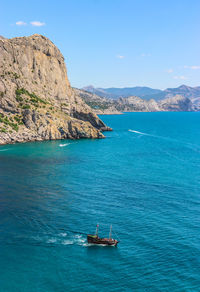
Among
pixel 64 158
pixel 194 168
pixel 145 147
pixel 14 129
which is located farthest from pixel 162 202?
pixel 14 129

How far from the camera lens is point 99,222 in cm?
6556

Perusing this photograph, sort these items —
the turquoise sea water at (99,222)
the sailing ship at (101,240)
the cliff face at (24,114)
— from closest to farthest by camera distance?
the turquoise sea water at (99,222)
the sailing ship at (101,240)
the cliff face at (24,114)

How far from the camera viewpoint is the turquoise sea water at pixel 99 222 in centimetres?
4756

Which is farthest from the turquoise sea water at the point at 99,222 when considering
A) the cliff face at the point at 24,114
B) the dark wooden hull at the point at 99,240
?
the cliff face at the point at 24,114

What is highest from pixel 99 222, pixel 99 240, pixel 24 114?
pixel 24 114

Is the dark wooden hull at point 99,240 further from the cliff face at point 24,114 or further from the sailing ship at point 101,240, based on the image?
the cliff face at point 24,114

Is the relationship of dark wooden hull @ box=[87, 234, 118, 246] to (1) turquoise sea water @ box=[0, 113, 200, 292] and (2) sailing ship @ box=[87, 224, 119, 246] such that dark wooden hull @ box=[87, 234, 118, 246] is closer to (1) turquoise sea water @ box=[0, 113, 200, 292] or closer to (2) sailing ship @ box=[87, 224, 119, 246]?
(2) sailing ship @ box=[87, 224, 119, 246]

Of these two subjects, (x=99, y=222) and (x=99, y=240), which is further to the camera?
(x=99, y=222)

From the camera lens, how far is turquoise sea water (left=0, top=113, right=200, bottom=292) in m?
47.6

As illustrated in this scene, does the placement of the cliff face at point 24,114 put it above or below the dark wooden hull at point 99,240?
above

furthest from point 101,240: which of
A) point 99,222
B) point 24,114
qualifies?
point 24,114

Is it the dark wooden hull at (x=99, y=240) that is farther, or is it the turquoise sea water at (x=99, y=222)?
the dark wooden hull at (x=99, y=240)

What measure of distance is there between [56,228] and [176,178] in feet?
166

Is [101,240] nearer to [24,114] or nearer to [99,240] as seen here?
[99,240]
